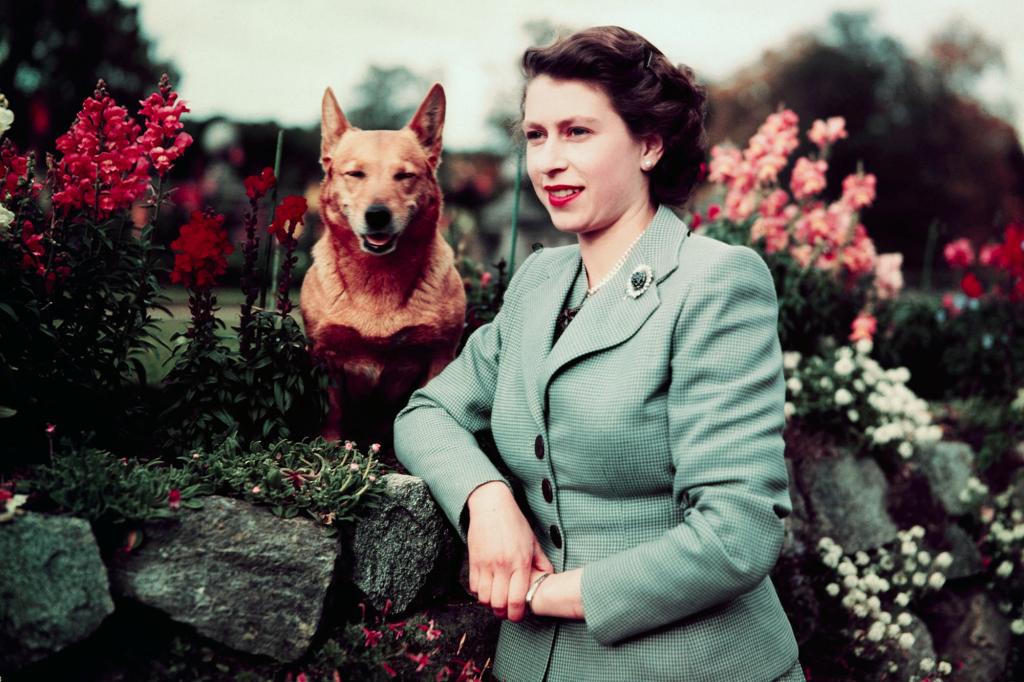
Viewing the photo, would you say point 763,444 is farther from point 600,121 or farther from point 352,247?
point 352,247

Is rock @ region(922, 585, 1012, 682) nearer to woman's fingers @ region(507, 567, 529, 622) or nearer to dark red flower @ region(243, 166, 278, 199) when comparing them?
woman's fingers @ region(507, 567, 529, 622)

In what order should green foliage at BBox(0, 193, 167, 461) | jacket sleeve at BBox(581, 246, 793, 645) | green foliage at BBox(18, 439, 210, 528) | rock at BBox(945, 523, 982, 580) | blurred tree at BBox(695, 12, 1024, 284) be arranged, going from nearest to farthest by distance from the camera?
jacket sleeve at BBox(581, 246, 793, 645), green foliage at BBox(18, 439, 210, 528), green foliage at BBox(0, 193, 167, 461), rock at BBox(945, 523, 982, 580), blurred tree at BBox(695, 12, 1024, 284)

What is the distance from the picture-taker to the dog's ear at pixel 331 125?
3.12 metres

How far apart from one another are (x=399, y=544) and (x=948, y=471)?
14.1 ft

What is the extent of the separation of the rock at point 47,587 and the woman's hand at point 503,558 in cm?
93

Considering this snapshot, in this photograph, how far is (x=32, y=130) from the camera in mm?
20891

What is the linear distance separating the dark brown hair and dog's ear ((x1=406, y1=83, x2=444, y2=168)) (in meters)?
0.72

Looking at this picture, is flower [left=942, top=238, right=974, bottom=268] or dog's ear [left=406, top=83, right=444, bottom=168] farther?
flower [left=942, top=238, right=974, bottom=268]

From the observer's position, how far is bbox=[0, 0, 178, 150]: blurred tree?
70.0 ft

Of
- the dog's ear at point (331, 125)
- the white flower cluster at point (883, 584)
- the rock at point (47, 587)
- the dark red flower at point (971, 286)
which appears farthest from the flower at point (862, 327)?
the rock at point (47, 587)

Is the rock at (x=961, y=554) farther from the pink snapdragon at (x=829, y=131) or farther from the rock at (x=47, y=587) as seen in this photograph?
the rock at (x=47, y=587)

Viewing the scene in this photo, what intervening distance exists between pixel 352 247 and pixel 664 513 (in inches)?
59.0

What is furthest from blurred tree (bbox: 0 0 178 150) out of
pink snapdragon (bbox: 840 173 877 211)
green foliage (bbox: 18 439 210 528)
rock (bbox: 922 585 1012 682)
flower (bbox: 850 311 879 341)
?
rock (bbox: 922 585 1012 682)

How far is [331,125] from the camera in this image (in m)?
3.14
